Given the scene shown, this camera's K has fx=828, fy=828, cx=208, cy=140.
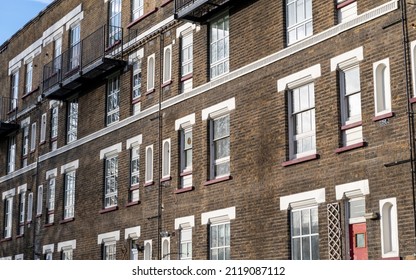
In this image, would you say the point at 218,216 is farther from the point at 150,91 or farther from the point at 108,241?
the point at 108,241

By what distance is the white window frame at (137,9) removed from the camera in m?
27.2

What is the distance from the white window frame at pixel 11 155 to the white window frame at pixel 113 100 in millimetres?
9816

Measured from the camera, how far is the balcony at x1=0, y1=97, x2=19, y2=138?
36425 mm

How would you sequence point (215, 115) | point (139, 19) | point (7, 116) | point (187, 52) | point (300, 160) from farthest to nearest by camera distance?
point (7, 116)
point (139, 19)
point (187, 52)
point (215, 115)
point (300, 160)

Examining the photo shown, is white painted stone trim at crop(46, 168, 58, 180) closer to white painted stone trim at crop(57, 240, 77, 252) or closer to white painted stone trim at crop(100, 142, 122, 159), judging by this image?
white painted stone trim at crop(57, 240, 77, 252)

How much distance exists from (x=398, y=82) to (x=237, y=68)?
5.88 m

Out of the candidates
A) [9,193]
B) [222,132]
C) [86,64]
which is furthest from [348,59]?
[9,193]

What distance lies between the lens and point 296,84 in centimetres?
1975

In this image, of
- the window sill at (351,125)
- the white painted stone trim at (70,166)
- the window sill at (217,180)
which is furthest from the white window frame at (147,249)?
the window sill at (351,125)

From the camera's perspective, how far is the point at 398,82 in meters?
16.9

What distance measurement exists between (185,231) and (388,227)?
303 inches

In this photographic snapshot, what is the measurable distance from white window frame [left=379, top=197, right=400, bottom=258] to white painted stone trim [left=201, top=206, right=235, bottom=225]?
17.1ft

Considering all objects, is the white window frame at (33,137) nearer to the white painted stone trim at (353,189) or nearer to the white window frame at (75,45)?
the white window frame at (75,45)
